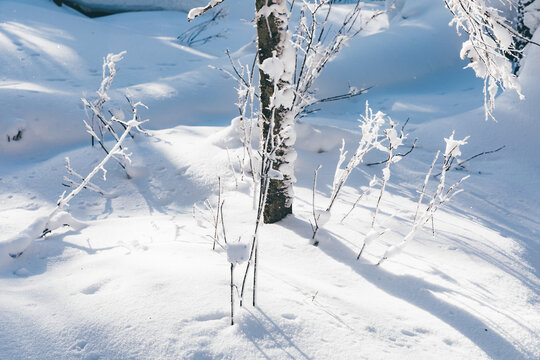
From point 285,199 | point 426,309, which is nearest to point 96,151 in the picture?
point 285,199

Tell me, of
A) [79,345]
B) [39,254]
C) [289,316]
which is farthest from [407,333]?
[39,254]

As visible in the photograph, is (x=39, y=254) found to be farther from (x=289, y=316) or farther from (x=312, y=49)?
(x=312, y=49)

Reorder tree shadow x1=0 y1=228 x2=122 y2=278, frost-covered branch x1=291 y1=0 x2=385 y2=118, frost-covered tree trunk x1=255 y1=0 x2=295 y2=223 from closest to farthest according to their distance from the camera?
tree shadow x1=0 y1=228 x2=122 y2=278
frost-covered tree trunk x1=255 y1=0 x2=295 y2=223
frost-covered branch x1=291 y1=0 x2=385 y2=118

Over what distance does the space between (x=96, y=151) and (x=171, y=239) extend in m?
2.36

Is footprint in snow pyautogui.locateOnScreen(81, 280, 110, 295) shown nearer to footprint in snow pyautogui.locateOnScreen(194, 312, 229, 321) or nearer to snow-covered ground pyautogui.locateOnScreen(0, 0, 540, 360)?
snow-covered ground pyautogui.locateOnScreen(0, 0, 540, 360)

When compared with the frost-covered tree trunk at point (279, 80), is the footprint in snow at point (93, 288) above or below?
below

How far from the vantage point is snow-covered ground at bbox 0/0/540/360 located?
5.36 ft

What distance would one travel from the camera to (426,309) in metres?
2.12

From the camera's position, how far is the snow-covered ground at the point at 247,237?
5.36 ft

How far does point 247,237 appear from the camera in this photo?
2803 millimetres

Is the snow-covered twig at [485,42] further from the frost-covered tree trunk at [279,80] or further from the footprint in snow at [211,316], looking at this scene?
the footprint in snow at [211,316]

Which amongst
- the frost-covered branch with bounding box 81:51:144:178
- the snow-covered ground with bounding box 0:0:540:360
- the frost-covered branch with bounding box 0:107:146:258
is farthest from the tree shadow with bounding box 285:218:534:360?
the frost-covered branch with bounding box 81:51:144:178

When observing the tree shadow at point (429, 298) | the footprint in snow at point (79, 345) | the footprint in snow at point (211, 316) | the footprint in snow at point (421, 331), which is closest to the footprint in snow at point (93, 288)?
the footprint in snow at point (79, 345)

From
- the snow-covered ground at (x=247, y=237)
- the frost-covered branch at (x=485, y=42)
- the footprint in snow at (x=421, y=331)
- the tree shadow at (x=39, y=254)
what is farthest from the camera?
the tree shadow at (x=39, y=254)
